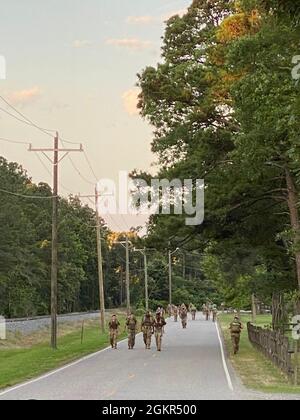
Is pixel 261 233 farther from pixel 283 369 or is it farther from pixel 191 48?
pixel 283 369

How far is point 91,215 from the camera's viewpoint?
145m

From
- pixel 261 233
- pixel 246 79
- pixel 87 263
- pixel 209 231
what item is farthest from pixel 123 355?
pixel 87 263

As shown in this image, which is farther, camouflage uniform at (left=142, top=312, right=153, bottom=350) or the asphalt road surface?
camouflage uniform at (left=142, top=312, right=153, bottom=350)

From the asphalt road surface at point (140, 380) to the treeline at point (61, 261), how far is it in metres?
8.04

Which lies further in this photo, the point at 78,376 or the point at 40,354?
the point at 40,354

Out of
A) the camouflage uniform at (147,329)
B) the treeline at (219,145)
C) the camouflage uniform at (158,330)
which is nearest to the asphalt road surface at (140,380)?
the camouflage uniform at (158,330)

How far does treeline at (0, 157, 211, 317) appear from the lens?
276 feet

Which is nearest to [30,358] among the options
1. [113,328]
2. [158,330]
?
[113,328]

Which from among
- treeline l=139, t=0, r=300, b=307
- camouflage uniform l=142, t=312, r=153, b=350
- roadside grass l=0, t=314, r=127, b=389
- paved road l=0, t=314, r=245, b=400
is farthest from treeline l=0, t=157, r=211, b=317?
paved road l=0, t=314, r=245, b=400

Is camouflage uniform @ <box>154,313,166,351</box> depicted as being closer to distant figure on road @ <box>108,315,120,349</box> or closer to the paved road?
the paved road

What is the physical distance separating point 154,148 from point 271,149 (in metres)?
11.7

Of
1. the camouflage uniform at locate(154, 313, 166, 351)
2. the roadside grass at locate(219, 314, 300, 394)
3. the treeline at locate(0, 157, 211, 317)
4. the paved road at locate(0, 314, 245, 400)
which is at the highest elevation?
the treeline at locate(0, 157, 211, 317)

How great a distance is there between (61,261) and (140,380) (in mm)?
85822

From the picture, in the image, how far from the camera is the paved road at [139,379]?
53.8 ft
